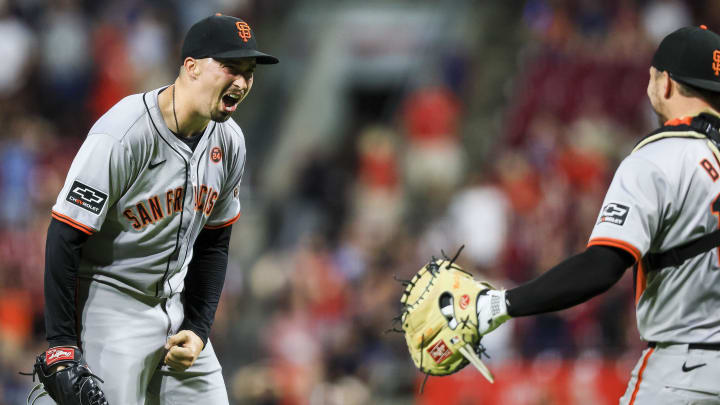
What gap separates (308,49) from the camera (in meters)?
15.9

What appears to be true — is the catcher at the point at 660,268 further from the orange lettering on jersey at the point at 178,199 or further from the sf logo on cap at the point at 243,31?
the sf logo on cap at the point at 243,31

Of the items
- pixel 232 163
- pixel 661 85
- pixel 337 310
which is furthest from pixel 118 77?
pixel 661 85

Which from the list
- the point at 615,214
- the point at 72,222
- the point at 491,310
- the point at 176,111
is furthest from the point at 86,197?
the point at 615,214

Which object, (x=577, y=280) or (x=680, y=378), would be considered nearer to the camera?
(x=577, y=280)

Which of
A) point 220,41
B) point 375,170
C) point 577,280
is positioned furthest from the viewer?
point 375,170

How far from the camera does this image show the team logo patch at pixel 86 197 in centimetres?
425

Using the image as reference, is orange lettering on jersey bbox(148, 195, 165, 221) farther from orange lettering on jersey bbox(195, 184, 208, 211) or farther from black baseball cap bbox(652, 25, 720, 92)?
black baseball cap bbox(652, 25, 720, 92)

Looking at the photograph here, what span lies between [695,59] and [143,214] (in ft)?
7.95

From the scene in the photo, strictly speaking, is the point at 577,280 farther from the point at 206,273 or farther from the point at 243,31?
the point at 206,273

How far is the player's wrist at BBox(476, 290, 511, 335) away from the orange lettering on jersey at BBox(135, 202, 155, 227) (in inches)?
58.0

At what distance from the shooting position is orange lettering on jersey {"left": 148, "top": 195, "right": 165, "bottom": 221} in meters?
4.52

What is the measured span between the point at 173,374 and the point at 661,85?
98.7 inches

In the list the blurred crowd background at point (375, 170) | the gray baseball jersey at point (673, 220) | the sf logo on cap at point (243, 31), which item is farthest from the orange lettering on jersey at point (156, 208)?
the blurred crowd background at point (375, 170)

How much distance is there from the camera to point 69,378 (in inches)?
165
